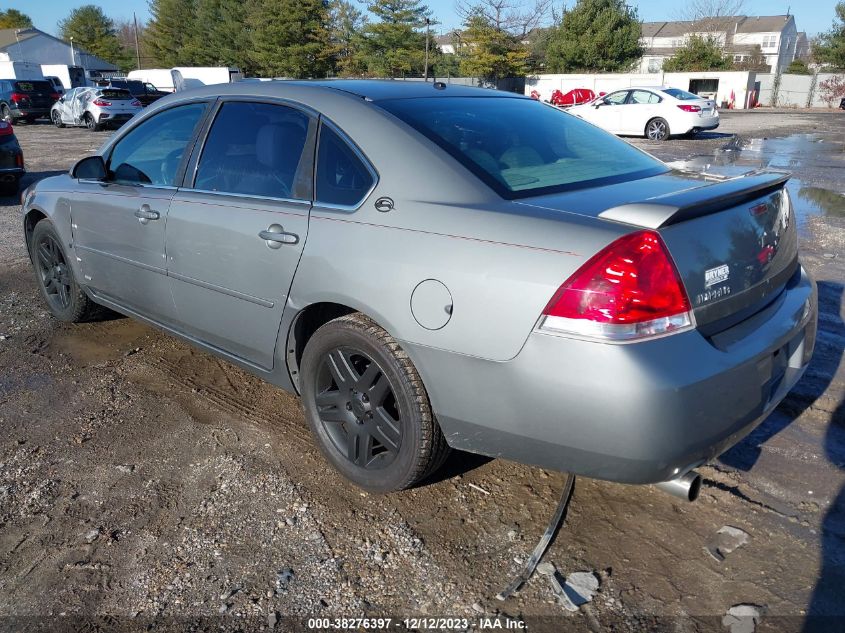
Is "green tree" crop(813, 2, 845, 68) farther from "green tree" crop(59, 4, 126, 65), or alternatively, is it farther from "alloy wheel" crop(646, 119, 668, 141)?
"green tree" crop(59, 4, 126, 65)

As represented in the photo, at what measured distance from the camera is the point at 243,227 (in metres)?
3.18

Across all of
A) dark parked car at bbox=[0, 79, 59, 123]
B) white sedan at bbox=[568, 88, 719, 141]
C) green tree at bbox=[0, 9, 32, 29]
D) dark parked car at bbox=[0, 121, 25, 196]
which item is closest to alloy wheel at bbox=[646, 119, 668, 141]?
white sedan at bbox=[568, 88, 719, 141]

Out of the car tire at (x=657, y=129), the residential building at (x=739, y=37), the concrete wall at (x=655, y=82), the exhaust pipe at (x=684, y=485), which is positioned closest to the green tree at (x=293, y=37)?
the concrete wall at (x=655, y=82)

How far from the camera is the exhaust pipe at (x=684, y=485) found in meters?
2.35

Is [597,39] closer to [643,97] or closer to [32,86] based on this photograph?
[643,97]

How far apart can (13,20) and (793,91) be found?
89.6 m

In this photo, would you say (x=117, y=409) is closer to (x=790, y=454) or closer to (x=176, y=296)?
(x=176, y=296)

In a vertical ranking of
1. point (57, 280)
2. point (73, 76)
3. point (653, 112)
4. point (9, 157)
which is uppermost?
point (73, 76)

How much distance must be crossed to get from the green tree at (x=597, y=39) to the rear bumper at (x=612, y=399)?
48441 millimetres

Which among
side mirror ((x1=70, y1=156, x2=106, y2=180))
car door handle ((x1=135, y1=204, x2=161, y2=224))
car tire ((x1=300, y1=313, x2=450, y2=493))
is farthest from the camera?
side mirror ((x1=70, y1=156, x2=106, y2=180))

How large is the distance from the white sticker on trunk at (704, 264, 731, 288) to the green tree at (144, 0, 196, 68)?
69992 millimetres

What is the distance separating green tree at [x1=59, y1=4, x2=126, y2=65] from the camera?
77375 mm

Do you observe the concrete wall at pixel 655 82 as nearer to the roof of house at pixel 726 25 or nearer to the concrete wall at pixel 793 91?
the concrete wall at pixel 793 91

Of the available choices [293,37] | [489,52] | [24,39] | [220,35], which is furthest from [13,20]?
[489,52]
